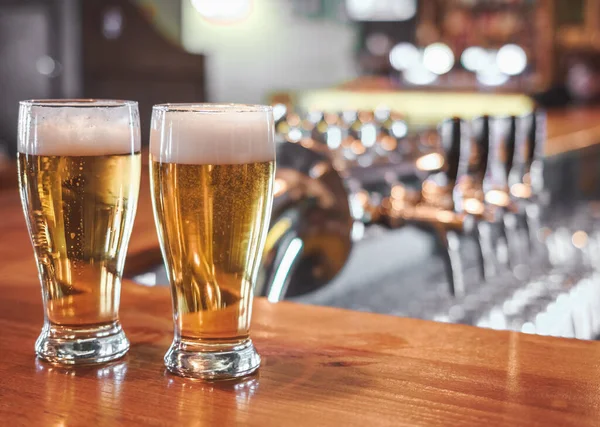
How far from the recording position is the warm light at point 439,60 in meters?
9.75

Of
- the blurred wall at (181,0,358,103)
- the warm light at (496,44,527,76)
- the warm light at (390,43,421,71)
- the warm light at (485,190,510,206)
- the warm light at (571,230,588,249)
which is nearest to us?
the warm light at (485,190,510,206)

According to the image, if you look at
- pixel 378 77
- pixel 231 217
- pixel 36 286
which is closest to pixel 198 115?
pixel 231 217

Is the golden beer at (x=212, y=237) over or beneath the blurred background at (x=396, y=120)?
over

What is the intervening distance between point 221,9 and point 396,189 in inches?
296

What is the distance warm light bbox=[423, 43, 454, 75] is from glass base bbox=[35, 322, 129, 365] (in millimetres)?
9282

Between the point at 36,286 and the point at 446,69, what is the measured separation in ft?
29.8

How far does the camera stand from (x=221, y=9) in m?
9.80

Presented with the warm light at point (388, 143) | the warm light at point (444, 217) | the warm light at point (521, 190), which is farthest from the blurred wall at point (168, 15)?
the warm light at point (444, 217)

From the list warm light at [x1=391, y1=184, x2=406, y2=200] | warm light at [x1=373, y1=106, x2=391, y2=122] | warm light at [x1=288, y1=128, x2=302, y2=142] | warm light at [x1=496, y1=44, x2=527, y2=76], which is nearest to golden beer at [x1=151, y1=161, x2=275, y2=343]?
warm light at [x1=288, y1=128, x2=302, y2=142]

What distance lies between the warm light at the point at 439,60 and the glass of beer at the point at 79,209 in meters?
9.27

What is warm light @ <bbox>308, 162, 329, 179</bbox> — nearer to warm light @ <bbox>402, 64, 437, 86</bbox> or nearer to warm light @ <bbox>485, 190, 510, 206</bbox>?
warm light @ <bbox>485, 190, 510, 206</bbox>

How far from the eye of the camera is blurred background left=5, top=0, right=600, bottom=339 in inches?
90.8

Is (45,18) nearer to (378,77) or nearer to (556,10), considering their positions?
(378,77)

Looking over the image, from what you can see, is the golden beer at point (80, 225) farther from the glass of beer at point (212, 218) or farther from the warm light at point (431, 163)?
the warm light at point (431, 163)
